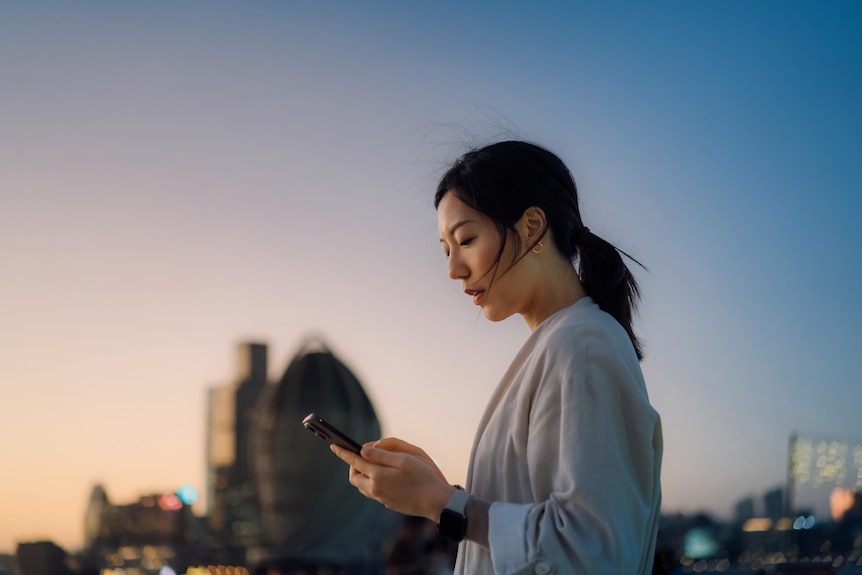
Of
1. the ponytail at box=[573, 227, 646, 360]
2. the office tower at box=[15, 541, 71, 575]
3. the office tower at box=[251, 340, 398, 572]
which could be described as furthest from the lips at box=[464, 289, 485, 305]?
the office tower at box=[251, 340, 398, 572]

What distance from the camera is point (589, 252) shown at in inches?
91.4

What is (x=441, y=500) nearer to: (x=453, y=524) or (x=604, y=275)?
(x=453, y=524)

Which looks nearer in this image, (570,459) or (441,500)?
(570,459)

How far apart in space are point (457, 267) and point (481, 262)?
7cm

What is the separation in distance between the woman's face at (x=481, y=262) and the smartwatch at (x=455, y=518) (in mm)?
452

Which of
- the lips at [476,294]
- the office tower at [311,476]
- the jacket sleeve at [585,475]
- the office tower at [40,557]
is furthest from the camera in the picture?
the office tower at [311,476]

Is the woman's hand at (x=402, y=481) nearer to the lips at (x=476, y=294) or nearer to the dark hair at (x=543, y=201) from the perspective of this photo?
the lips at (x=476, y=294)

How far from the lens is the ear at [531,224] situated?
2195 millimetres

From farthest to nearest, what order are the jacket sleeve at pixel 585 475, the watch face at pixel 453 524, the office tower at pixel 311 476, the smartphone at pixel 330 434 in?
the office tower at pixel 311 476 < the smartphone at pixel 330 434 < the watch face at pixel 453 524 < the jacket sleeve at pixel 585 475

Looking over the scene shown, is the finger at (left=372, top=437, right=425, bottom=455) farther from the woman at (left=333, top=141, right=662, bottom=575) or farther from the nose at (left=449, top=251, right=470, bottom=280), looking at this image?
the nose at (left=449, top=251, right=470, bottom=280)

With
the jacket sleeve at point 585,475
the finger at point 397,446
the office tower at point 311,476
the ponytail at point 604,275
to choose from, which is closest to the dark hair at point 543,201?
the ponytail at point 604,275

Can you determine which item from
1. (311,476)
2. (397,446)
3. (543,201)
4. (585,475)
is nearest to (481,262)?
(543,201)

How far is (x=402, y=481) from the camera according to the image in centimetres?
202

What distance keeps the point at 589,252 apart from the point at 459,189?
32 centimetres
